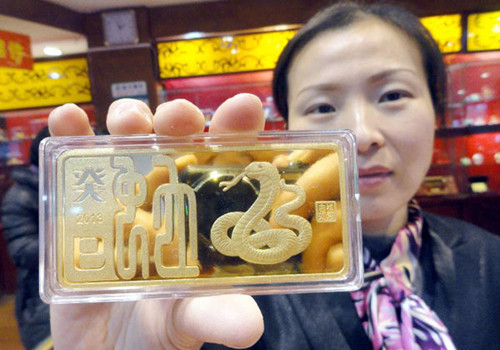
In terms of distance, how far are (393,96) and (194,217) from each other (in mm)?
535

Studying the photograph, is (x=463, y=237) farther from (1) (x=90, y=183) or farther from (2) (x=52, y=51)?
(2) (x=52, y=51)

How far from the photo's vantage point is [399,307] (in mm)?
748

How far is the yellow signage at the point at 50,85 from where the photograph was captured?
2.43 metres

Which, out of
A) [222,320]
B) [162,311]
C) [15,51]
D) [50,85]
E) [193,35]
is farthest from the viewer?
[50,85]

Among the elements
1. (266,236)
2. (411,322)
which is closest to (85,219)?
(266,236)

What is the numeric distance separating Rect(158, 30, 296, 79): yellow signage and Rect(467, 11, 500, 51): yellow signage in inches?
52.5

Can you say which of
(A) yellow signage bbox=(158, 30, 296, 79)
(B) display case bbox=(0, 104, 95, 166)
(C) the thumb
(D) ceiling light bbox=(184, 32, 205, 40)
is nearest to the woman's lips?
(C) the thumb

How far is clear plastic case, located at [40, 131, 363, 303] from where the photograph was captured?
0.44 m

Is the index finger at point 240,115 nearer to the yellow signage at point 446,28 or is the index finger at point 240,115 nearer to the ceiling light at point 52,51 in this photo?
the yellow signage at point 446,28

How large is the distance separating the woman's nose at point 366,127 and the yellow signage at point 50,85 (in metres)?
2.23

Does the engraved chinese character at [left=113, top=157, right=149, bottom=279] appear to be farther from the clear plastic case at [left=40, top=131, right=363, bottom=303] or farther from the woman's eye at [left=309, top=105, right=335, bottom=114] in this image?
the woman's eye at [left=309, top=105, right=335, bottom=114]

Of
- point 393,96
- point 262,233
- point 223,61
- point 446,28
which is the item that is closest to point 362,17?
point 393,96

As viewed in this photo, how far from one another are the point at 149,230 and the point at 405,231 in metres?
0.67

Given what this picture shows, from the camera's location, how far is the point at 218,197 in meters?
0.45
